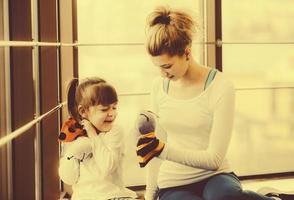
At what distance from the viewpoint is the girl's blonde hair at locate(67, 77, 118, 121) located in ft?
4.68

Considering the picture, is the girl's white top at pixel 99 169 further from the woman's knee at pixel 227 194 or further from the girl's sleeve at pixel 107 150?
the woman's knee at pixel 227 194

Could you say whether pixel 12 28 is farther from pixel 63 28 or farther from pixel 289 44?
pixel 289 44

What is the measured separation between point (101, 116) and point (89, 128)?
46mm

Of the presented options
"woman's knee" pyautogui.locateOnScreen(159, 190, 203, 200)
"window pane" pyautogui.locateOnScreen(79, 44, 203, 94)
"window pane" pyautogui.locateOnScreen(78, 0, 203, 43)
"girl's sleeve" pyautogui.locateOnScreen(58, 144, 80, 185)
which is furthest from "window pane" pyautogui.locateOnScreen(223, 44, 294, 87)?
"girl's sleeve" pyautogui.locateOnScreen(58, 144, 80, 185)

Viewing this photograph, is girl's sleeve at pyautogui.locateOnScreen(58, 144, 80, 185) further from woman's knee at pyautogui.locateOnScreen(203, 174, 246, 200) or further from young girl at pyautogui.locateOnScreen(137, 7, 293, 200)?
woman's knee at pyautogui.locateOnScreen(203, 174, 246, 200)

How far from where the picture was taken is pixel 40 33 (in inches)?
68.7

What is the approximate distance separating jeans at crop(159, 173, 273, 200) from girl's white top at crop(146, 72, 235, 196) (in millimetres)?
17

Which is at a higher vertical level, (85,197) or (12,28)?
(12,28)

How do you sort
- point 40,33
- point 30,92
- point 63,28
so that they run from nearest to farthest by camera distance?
point 30,92
point 40,33
point 63,28

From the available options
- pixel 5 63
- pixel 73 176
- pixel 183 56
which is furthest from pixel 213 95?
pixel 5 63

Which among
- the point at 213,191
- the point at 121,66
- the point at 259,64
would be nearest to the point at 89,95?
the point at 213,191

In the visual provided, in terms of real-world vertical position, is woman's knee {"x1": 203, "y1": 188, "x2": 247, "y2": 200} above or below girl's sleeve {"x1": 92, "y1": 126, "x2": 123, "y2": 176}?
below

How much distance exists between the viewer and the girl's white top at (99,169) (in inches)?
55.1

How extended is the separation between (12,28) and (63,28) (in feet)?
2.48
